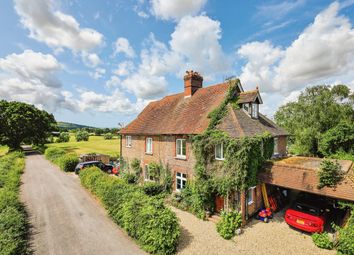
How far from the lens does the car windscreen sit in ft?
40.0

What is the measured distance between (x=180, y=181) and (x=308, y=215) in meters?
9.86

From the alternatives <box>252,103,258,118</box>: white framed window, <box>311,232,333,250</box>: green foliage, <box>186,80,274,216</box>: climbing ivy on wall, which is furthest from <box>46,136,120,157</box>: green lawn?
<box>311,232,333,250</box>: green foliage

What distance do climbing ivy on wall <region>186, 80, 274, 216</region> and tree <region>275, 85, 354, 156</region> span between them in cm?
1989

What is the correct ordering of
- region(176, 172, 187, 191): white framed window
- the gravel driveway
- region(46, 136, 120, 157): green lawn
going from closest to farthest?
the gravel driveway
region(176, 172, 187, 191): white framed window
region(46, 136, 120, 157): green lawn

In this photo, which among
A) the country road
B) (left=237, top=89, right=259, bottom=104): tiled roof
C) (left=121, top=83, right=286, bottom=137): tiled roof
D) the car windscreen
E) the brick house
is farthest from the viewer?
(left=237, top=89, right=259, bottom=104): tiled roof

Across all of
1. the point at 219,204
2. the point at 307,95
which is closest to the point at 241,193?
the point at 219,204

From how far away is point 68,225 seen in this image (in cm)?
1321

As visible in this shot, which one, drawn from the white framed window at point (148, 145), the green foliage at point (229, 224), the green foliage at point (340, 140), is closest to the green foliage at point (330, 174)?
the green foliage at point (229, 224)

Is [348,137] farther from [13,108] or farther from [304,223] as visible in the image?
[13,108]

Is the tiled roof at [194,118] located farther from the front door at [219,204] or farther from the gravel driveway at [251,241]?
the gravel driveway at [251,241]

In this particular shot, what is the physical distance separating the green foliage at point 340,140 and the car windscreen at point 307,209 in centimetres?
1545

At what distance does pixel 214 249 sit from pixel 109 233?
6.69 metres

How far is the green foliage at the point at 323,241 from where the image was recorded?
10.5 m

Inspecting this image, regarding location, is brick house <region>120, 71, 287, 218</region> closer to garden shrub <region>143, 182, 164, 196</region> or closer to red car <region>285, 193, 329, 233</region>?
garden shrub <region>143, 182, 164, 196</region>
